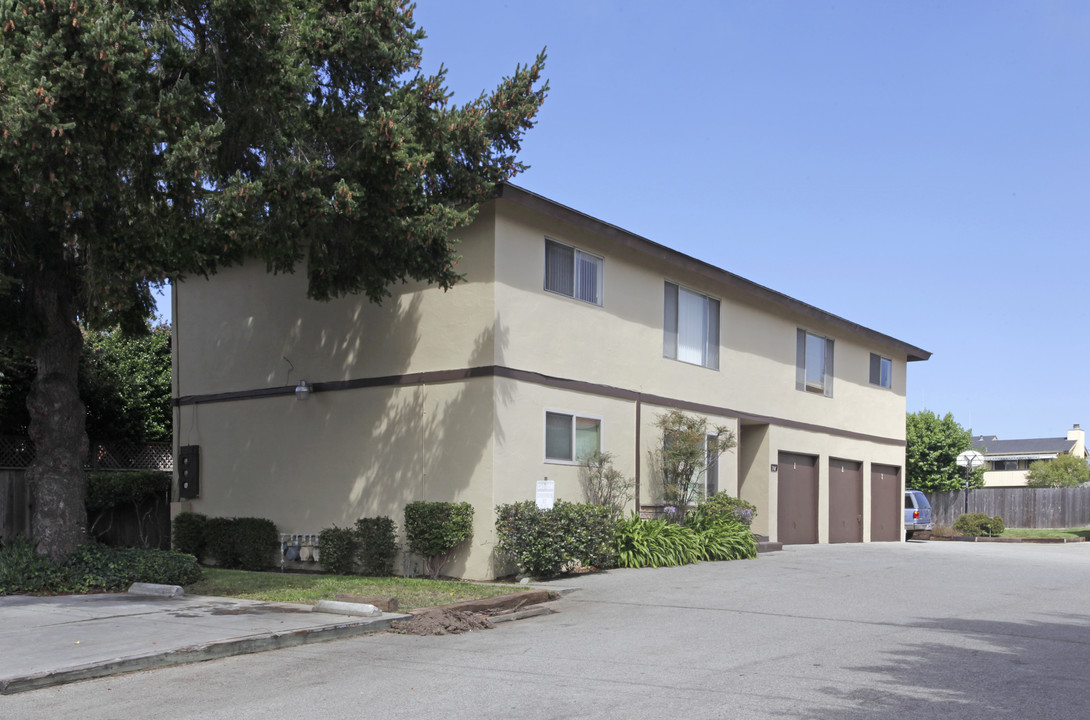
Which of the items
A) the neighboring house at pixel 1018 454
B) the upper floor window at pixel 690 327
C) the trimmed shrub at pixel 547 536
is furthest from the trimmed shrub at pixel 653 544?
the neighboring house at pixel 1018 454

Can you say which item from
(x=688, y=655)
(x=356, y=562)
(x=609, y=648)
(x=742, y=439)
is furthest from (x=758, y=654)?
(x=742, y=439)

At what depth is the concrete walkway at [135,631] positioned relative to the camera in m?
8.43

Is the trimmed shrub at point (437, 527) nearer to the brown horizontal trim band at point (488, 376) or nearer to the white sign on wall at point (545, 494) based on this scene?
the white sign on wall at point (545, 494)

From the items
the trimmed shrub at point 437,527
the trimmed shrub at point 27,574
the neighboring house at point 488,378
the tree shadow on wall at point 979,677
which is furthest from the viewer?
the neighboring house at point 488,378

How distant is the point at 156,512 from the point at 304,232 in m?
10.2

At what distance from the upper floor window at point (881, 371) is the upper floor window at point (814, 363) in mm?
2752

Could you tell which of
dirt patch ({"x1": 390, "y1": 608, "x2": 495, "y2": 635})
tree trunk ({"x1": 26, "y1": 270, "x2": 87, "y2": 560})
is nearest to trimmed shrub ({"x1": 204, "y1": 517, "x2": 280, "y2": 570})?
tree trunk ({"x1": 26, "y1": 270, "x2": 87, "y2": 560})

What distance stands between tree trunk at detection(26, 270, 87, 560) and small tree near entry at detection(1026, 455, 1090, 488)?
59612 mm

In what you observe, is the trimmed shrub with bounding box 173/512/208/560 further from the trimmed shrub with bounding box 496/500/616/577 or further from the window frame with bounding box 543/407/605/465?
the window frame with bounding box 543/407/605/465

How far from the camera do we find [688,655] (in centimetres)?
920

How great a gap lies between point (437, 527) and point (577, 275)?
16.4 ft

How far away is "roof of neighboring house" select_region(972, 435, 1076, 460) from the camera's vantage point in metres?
78.8

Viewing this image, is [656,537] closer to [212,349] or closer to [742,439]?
[742,439]

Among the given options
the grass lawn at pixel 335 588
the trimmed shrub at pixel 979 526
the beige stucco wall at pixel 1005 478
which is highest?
the grass lawn at pixel 335 588
